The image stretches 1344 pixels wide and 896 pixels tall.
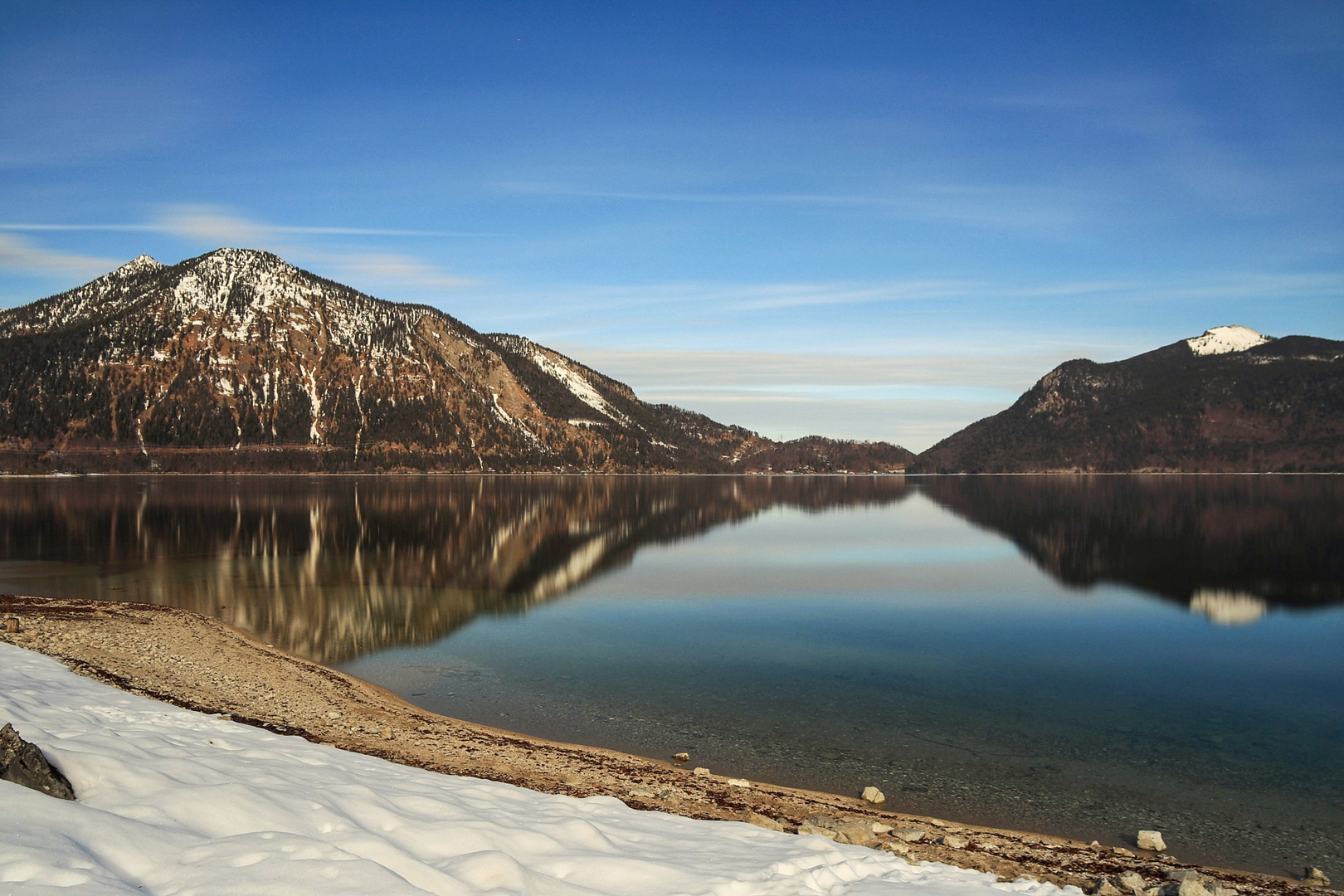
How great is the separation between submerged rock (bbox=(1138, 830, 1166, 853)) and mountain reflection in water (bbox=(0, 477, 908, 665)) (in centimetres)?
2025

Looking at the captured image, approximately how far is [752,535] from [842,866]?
195 ft

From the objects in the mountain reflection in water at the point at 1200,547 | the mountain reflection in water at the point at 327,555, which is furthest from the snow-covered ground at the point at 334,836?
the mountain reflection in water at the point at 1200,547

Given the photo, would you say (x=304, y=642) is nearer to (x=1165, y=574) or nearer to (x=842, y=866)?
(x=842, y=866)

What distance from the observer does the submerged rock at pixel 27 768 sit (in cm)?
765

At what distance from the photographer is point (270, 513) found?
80.1 meters

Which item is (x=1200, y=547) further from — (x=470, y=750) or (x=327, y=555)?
(x=470, y=750)

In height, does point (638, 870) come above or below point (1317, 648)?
above

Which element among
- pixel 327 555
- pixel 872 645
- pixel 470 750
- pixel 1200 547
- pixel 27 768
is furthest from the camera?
pixel 1200 547

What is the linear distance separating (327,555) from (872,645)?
34.2 metres

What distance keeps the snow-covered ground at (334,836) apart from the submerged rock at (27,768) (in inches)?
12.6

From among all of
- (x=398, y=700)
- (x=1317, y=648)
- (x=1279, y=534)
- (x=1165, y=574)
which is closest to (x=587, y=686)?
(x=398, y=700)

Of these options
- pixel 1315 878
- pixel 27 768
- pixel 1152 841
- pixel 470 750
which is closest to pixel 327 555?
pixel 470 750

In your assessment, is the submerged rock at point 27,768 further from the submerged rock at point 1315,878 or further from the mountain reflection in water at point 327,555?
the mountain reflection in water at point 327,555

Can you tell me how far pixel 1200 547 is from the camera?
57.0m
